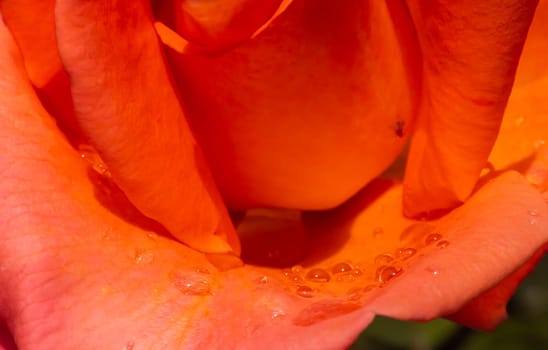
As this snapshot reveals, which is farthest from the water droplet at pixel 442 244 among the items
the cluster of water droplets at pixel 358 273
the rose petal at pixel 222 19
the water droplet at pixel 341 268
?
the rose petal at pixel 222 19

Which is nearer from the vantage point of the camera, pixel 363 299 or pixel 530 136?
pixel 363 299

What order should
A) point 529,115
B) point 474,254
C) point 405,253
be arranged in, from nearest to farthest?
point 474,254
point 405,253
point 529,115

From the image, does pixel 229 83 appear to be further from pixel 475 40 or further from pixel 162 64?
pixel 475 40

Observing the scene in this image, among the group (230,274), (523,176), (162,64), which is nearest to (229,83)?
(162,64)

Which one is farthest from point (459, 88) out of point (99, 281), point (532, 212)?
point (99, 281)

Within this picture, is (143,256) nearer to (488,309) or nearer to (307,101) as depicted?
(307,101)

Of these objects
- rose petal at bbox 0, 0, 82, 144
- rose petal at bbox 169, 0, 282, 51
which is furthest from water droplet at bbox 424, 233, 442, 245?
rose petal at bbox 0, 0, 82, 144
